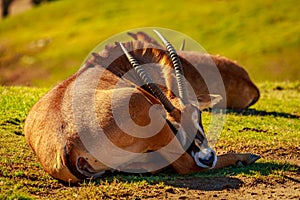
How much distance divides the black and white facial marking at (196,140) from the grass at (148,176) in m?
0.22

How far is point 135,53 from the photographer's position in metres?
11.4

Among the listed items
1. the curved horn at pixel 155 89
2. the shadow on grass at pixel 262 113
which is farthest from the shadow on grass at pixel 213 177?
the shadow on grass at pixel 262 113

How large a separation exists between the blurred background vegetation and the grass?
21232 millimetres

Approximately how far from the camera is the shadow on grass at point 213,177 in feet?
26.9

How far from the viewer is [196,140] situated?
8.77m

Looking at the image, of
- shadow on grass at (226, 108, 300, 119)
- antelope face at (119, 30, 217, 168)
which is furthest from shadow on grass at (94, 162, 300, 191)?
shadow on grass at (226, 108, 300, 119)

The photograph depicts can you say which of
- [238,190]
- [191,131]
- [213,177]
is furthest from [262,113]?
[238,190]

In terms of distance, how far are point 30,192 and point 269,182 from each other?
3.21 metres

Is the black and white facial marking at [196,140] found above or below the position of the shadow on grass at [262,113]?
above

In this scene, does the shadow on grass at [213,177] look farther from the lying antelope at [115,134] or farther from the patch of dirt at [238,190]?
the lying antelope at [115,134]

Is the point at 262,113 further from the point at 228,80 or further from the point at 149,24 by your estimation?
the point at 149,24

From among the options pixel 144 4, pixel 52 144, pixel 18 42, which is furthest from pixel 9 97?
pixel 144 4

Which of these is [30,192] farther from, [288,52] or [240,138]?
[288,52]

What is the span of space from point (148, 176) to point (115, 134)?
825 millimetres
